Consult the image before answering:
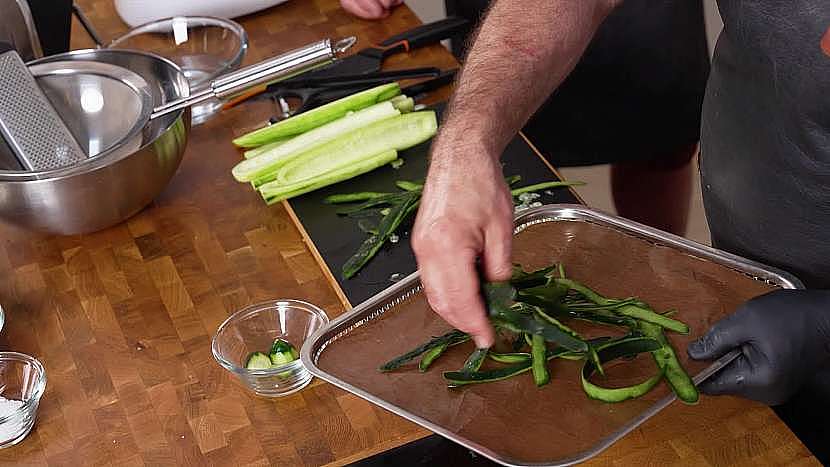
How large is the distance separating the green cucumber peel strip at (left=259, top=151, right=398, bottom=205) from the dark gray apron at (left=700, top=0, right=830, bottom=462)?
549mm

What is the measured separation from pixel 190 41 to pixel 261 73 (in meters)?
0.46

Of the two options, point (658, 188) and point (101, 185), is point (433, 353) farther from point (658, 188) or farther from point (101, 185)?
point (658, 188)

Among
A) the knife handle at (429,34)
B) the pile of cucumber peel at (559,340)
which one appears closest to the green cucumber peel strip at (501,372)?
the pile of cucumber peel at (559,340)

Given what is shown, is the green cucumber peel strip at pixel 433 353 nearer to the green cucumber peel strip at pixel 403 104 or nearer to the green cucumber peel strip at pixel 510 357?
the green cucumber peel strip at pixel 510 357

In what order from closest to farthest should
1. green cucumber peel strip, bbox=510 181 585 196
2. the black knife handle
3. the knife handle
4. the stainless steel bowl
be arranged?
the stainless steel bowl → green cucumber peel strip, bbox=510 181 585 196 → the black knife handle → the knife handle

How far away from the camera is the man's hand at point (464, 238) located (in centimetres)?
132

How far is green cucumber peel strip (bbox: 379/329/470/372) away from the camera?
146cm

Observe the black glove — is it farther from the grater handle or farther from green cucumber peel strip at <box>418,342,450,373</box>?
the grater handle

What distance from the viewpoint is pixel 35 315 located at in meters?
1.74

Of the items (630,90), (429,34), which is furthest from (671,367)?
(630,90)

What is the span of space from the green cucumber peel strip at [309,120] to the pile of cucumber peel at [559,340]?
63cm

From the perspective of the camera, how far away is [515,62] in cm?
160

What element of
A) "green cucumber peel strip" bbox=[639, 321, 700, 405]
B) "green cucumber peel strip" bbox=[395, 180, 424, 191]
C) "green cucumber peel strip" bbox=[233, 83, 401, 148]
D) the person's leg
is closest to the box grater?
"green cucumber peel strip" bbox=[233, 83, 401, 148]

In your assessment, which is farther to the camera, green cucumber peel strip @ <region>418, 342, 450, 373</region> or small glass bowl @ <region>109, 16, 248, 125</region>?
small glass bowl @ <region>109, 16, 248, 125</region>
